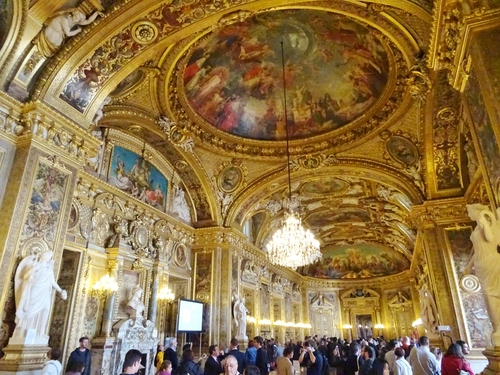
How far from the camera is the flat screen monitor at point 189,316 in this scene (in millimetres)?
10133

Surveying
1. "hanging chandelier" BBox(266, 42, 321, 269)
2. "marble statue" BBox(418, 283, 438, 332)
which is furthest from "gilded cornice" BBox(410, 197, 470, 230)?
"hanging chandelier" BBox(266, 42, 321, 269)

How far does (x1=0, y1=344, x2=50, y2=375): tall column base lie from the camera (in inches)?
198

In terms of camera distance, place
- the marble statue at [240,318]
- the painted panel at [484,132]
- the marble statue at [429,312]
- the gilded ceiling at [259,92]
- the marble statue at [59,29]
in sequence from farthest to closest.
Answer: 1. the marble statue at [240,318]
2. the marble statue at [429,312]
3. the gilded ceiling at [259,92]
4. the marble statue at [59,29]
5. the painted panel at [484,132]

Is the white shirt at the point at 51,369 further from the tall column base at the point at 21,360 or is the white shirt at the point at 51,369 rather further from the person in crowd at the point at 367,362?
the person in crowd at the point at 367,362

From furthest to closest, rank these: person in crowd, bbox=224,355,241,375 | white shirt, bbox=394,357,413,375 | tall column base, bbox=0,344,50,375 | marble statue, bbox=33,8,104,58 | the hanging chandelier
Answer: the hanging chandelier < marble statue, bbox=33,8,104,58 < white shirt, bbox=394,357,413,375 < tall column base, bbox=0,344,50,375 < person in crowd, bbox=224,355,241,375

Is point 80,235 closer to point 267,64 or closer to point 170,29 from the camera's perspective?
point 170,29

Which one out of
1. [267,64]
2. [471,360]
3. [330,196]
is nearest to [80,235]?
[267,64]

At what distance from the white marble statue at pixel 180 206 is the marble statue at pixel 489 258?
32.2 feet

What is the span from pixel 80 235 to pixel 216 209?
5.72m

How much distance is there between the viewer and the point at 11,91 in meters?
6.25

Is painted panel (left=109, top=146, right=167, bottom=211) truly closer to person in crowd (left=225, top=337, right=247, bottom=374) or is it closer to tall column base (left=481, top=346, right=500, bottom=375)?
person in crowd (left=225, top=337, right=247, bottom=374)

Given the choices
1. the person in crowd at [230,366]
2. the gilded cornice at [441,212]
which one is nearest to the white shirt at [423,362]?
the person in crowd at [230,366]

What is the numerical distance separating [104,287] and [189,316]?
10.3 feet

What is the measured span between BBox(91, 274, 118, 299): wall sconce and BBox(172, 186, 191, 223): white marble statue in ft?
13.6
